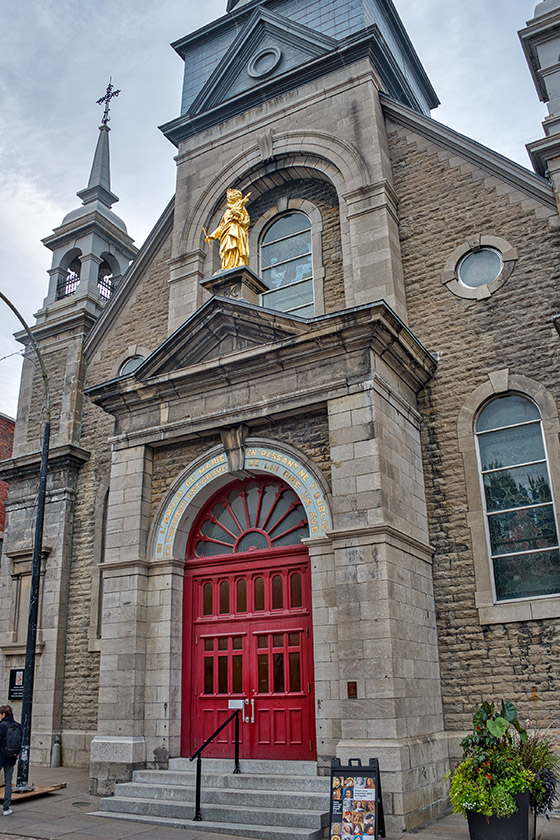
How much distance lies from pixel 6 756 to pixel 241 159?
12.6 meters

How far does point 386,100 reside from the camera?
15.8 m

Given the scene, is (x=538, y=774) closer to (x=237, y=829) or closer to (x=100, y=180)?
(x=237, y=829)

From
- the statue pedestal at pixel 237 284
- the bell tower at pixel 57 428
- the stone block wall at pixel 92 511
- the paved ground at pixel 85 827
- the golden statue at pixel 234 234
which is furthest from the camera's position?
the bell tower at pixel 57 428

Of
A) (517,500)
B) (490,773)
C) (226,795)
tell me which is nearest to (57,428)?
(226,795)

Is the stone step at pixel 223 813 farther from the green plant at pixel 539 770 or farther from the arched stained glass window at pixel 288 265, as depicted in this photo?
the arched stained glass window at pixel 288 265

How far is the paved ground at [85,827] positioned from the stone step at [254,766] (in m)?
1.41

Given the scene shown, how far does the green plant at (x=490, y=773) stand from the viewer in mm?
8148

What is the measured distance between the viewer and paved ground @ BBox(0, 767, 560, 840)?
9328 millimetres

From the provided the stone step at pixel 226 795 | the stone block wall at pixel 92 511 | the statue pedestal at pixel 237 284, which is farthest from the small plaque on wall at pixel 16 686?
the statue pedestal at pixel 237 284

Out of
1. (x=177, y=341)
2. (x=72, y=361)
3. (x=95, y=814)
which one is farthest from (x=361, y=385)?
(x=72, y=361)

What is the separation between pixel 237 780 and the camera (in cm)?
1078

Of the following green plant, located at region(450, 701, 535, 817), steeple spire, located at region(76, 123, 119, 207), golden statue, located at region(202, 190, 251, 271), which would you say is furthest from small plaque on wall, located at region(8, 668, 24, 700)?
steeple spire, located at region(76, 123, 119, 207)

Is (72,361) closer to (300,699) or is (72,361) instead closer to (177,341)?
(177,341)

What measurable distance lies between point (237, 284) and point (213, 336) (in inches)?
52.4
